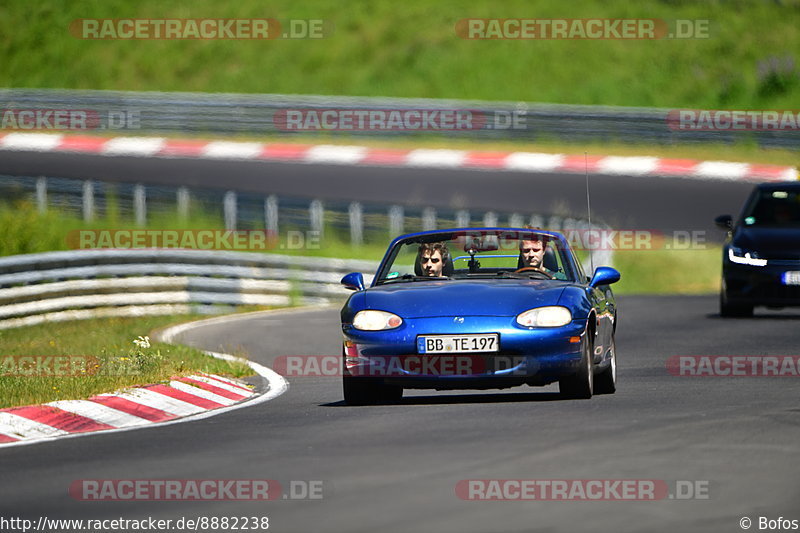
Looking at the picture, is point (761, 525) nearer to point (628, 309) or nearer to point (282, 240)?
point (628, 309)

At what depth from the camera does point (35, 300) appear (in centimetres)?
2166

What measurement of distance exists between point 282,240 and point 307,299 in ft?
11.0

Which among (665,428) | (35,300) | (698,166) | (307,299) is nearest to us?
(665,428)

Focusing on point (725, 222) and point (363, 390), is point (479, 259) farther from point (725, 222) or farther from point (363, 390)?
point (725, 222)

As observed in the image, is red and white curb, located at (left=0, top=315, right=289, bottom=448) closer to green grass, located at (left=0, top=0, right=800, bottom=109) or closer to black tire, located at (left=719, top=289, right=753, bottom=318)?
black tire, located at (left=719, top=289, right=753, bottom=318)

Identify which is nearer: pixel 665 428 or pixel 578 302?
pixel 665 428

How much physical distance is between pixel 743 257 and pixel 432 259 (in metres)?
8.26

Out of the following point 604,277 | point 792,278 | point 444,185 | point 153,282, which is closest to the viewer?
point 604,277

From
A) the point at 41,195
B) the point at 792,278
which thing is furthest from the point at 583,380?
the point at 41,195

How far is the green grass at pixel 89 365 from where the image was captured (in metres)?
12.0

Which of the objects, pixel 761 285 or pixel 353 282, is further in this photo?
pixel 761 285

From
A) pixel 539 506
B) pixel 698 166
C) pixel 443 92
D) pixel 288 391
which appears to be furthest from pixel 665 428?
pixel 443 92

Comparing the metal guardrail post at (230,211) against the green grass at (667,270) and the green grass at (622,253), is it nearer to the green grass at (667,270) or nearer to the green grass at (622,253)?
the green grass at (622,253)

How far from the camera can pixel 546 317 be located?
428 inches
